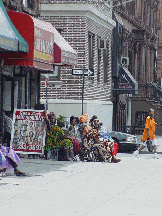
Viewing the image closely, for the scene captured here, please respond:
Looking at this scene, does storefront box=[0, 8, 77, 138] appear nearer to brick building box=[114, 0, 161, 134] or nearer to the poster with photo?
the poster with photo

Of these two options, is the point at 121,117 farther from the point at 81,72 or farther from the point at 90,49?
the point at 81,72

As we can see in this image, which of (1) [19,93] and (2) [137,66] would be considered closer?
(1) [19,93]

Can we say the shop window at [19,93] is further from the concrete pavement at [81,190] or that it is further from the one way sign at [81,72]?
the concrete pavement at [81,190]

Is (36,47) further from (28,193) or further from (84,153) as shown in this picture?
(28,193)

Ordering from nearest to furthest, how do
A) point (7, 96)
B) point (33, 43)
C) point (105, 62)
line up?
point (33, 43)
point (7, 96)
point (105, 62)

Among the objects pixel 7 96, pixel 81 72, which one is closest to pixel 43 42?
pixel 7 96

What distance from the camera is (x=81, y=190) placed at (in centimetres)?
1416

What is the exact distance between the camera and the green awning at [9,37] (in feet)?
62.5

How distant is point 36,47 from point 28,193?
8.71 meters

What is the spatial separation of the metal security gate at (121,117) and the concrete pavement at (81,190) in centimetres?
2531

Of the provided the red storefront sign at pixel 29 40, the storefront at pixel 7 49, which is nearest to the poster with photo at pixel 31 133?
the red storefront sign at pixel 29 40

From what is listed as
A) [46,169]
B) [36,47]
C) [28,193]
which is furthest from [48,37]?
[28,193]

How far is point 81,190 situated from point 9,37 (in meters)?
6.44

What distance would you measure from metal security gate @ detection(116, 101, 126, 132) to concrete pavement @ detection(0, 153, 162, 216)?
997 inches
